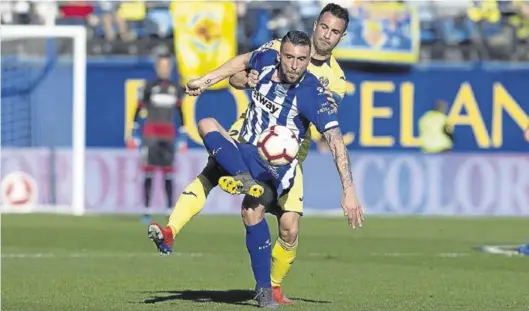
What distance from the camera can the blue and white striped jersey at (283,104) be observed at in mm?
9188

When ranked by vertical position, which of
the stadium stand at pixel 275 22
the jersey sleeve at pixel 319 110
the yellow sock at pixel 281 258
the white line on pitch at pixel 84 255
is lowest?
the white line on pitch at pixel 84 255

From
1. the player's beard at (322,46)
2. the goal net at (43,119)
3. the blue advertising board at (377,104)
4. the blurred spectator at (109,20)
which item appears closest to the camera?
the player's beard at (322,46)

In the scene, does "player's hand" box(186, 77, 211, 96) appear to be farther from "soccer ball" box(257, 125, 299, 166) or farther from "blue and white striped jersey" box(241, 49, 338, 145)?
"soccer ball" box(257, 125, 299, 166)

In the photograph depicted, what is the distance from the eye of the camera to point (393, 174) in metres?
21.9

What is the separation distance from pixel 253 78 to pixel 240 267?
430 cm

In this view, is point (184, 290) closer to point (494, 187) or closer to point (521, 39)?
point (494, 187)

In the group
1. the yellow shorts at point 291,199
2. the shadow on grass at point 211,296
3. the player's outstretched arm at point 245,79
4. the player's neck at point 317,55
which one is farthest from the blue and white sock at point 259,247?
the player's neck at point 317,55

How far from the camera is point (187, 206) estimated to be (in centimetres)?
918

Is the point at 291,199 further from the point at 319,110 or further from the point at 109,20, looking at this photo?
the point at 109,20

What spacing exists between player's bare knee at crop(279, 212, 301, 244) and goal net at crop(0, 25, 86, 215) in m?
11.9

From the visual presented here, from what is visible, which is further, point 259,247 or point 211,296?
point 211,296

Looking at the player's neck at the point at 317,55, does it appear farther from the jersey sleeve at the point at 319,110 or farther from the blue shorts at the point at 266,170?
the blue shorts at the point at 266,170

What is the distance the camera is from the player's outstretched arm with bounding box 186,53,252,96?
919 centimetres

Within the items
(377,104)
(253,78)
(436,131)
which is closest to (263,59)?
(253,78)
